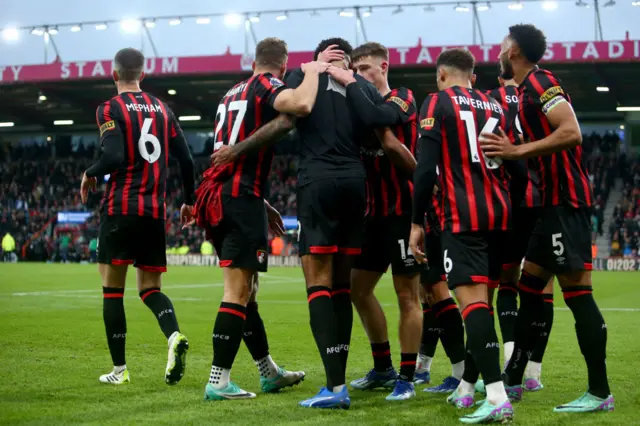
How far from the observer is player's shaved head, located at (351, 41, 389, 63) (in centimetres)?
607

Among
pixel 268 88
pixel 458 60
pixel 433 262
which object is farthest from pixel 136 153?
pixel 458 60

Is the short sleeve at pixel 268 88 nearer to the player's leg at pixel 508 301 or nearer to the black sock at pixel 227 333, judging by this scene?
the black sock at pixel 227 333

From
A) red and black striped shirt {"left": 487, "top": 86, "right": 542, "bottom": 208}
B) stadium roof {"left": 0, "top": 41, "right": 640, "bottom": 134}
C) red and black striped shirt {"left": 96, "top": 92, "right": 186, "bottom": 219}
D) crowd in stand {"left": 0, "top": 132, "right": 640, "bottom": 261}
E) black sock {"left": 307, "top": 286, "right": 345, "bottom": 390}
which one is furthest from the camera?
crowd in stand {"left": 0, "top": 132, "right": 640, "bottom": 261}

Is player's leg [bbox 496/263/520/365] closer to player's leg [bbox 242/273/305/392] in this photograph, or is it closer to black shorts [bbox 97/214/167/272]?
player's leg [bbox 242/273/305/392]

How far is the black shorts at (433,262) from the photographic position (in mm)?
5941

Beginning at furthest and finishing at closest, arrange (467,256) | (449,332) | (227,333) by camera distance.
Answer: (449,332) → (227,333) → (467,256)

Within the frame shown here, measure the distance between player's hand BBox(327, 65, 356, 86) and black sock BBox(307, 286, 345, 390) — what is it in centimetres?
135

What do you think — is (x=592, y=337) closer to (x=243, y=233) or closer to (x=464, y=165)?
(x=464, y=165)

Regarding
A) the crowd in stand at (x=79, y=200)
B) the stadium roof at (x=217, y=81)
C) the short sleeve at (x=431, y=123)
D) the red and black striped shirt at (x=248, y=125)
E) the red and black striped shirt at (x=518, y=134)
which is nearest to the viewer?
the short sleeve at (x=431, y=123)

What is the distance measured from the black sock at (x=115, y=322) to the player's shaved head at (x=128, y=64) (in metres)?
1.64

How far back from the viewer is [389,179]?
5.95 m

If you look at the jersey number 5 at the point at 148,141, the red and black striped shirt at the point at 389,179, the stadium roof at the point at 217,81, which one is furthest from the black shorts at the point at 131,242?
the stadium roof at the point at 217,81

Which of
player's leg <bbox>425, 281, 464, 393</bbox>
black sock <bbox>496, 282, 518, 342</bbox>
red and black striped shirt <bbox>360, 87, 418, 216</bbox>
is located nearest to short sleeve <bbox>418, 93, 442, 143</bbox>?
red and black striped shirt <bbox>360, 87, 418, 216</bbox>

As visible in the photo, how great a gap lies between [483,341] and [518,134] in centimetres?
152
